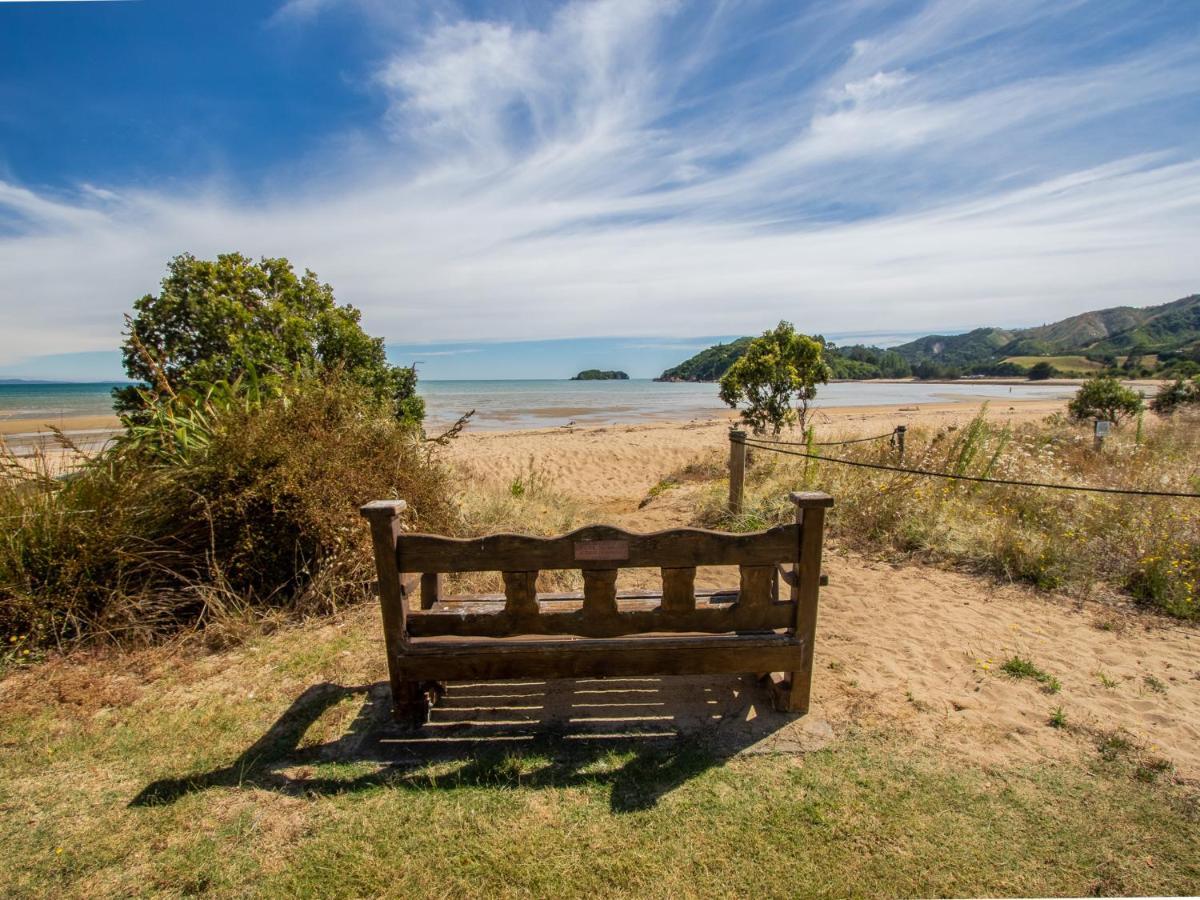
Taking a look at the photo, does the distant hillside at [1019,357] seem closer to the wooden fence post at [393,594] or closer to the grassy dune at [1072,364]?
the grassy dune at [1072,364]

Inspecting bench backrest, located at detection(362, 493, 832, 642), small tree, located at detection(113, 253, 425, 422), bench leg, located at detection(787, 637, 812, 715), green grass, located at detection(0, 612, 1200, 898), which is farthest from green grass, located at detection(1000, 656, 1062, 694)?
small tree, located at detection(113, 253, 425, 422)

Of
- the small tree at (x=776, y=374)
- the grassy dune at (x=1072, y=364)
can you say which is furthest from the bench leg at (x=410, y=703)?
the grassy dune at (x=1072, y=364)

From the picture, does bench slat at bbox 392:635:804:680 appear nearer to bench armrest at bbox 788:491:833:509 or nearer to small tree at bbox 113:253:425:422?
bench armrest at bbox 788:491:833:509

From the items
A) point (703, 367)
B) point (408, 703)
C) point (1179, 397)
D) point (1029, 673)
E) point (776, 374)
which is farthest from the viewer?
point (703, 367)

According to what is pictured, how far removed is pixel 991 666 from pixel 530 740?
3127 mm

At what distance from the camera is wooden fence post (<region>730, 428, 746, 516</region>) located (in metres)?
7.45

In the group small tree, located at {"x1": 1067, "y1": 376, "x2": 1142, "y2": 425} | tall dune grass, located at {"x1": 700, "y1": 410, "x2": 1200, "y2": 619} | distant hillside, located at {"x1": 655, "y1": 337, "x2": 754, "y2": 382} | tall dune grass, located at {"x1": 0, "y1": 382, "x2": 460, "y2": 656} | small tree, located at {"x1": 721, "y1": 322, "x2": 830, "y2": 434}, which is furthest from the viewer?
distant hillside, located at {"x1": 655, "y1": 337, "x2": 754, "y2": 382}

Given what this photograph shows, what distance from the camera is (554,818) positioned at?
8.09 ft

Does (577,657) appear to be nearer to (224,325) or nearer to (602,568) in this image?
(602,568)

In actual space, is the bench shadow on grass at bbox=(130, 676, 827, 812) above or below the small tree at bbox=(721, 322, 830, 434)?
below

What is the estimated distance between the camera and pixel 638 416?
35.5 meters

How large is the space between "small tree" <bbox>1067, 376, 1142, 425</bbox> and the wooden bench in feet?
53.6

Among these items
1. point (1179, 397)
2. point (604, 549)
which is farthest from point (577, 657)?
point (1179, 397)

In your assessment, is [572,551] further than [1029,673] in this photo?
No
